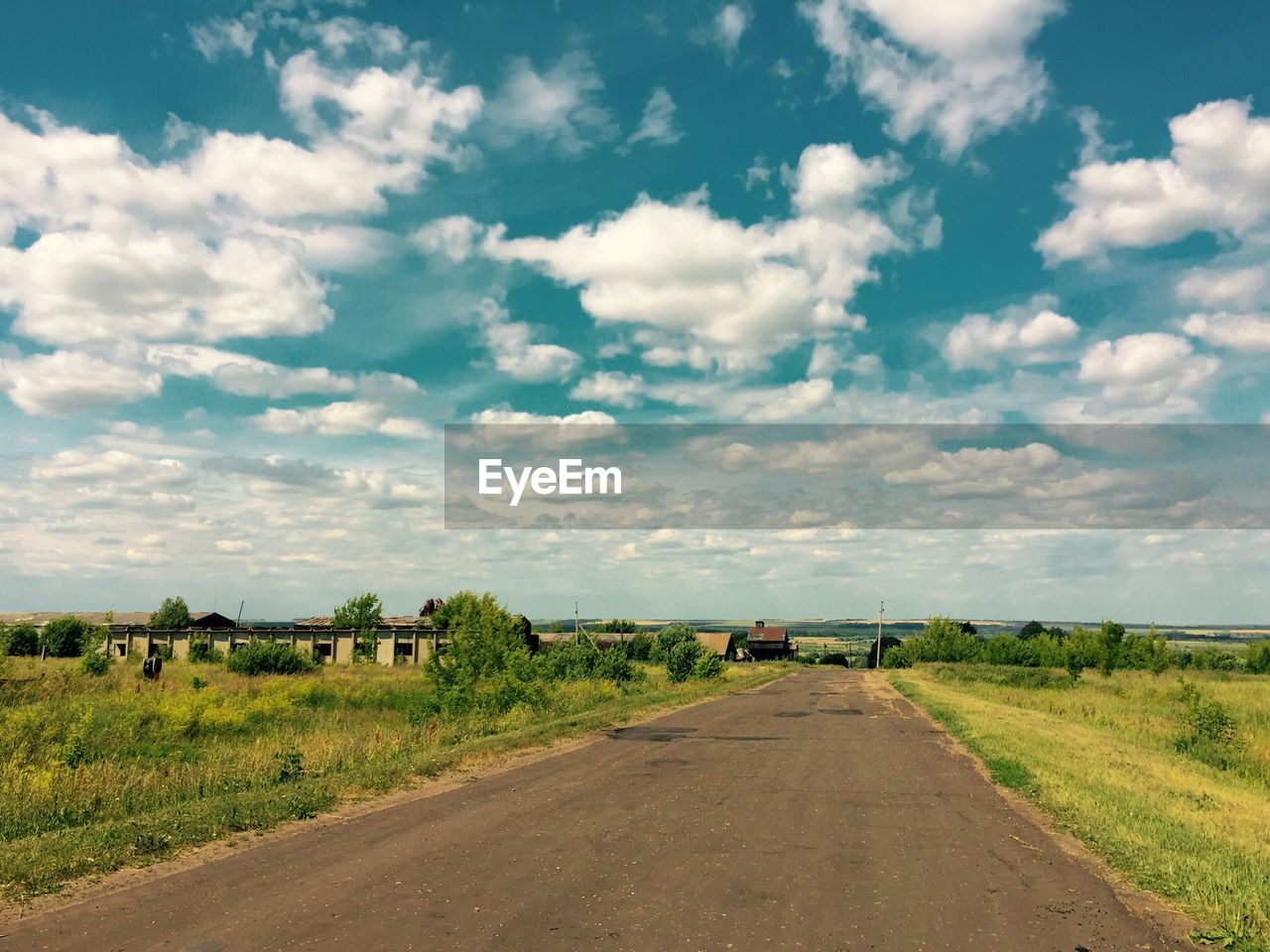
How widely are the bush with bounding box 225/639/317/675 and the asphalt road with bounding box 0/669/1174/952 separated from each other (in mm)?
53451

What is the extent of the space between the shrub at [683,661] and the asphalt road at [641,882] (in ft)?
137

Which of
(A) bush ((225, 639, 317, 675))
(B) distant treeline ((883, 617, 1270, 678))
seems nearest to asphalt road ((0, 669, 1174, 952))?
(A) bush ((225, 639, 317, 675))

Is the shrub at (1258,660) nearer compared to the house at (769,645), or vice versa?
the shrub at (1258,660)

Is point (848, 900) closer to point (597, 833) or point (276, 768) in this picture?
point (597, 833)

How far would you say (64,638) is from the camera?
76750 mm

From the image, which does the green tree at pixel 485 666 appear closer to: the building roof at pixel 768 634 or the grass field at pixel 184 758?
the grass field at pixel 184 758

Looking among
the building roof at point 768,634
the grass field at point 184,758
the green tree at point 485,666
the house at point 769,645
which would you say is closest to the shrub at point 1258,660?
the house at point 769,645

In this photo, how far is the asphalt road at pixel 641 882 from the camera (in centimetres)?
708

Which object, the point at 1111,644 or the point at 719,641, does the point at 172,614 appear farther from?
the point at 1111,644

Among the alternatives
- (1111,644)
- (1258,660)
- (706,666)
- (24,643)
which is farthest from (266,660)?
(1258,660)

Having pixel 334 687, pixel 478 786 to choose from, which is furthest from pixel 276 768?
pixel 334 687

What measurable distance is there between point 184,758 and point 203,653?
65939 mm

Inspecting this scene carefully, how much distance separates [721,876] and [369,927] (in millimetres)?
3788

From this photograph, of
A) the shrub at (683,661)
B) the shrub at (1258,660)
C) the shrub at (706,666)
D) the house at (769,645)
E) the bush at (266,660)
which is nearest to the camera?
the shrub at (683,661)
